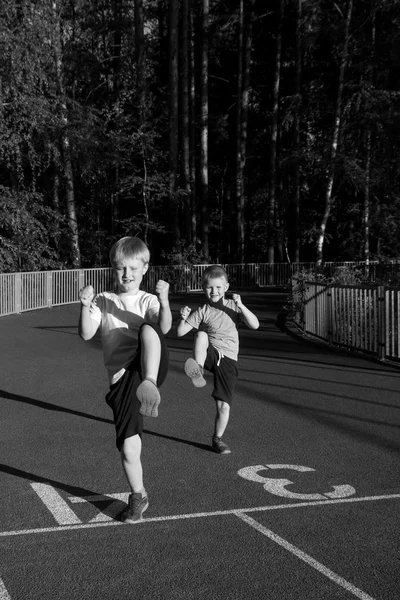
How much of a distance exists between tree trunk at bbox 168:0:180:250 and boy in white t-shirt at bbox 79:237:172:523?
32.5 m

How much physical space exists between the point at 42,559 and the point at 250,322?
2955 millimetres

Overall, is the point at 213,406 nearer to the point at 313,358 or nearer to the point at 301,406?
the point at 301,406

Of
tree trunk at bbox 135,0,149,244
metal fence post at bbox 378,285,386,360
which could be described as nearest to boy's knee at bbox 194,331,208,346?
metal fence post at bbox 378,285,386,360

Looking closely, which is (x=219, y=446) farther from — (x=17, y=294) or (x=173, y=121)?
(x=173, y=121)

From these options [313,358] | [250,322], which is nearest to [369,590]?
[250,322]

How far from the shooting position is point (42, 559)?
14.6 ft

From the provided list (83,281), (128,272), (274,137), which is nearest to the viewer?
(128,272)

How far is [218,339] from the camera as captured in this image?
7.19 meters

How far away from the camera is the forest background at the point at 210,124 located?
117ft

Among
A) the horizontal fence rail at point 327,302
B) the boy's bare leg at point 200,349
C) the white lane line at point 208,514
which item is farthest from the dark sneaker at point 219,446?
the horizontal fence rail at point 327,302

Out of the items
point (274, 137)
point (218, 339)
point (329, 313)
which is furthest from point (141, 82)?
point (218, 339)

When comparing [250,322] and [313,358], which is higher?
[250,322]

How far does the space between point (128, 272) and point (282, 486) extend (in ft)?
6.47

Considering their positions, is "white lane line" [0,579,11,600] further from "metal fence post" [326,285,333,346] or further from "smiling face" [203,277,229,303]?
"metal fence post" [326,285,333,346]
